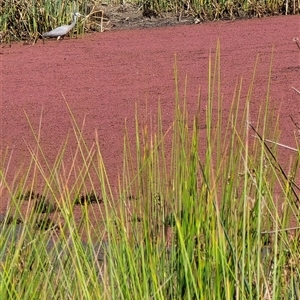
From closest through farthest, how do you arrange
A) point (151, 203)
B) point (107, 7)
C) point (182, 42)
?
point (151, 203) < point (182, 42) < point (107, 7)

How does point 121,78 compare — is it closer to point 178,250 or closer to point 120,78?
point 120,78

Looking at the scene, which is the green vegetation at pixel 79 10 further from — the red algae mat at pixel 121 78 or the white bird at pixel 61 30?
the white bird at pixel 61 30

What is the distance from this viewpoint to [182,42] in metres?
9.17

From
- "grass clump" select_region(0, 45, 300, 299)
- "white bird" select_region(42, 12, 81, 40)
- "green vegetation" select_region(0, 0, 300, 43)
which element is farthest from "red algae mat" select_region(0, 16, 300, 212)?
"grass clump" select_region(0, 45, 300, 299)

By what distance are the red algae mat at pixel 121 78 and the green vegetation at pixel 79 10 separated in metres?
0.25

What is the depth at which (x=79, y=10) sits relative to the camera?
1060 cm

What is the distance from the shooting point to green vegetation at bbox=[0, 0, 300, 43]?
9.88 m

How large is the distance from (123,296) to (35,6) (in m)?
8.15

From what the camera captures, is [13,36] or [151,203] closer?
[151,203]

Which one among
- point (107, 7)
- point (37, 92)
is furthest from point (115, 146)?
point (107, 7)

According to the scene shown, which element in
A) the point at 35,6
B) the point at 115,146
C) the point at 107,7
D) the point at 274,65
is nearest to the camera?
the point at 115,146

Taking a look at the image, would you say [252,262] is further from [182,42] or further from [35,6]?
[35,6]

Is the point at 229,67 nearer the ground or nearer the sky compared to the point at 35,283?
nearer the ground

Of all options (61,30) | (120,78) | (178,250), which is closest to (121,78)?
(120,78)
